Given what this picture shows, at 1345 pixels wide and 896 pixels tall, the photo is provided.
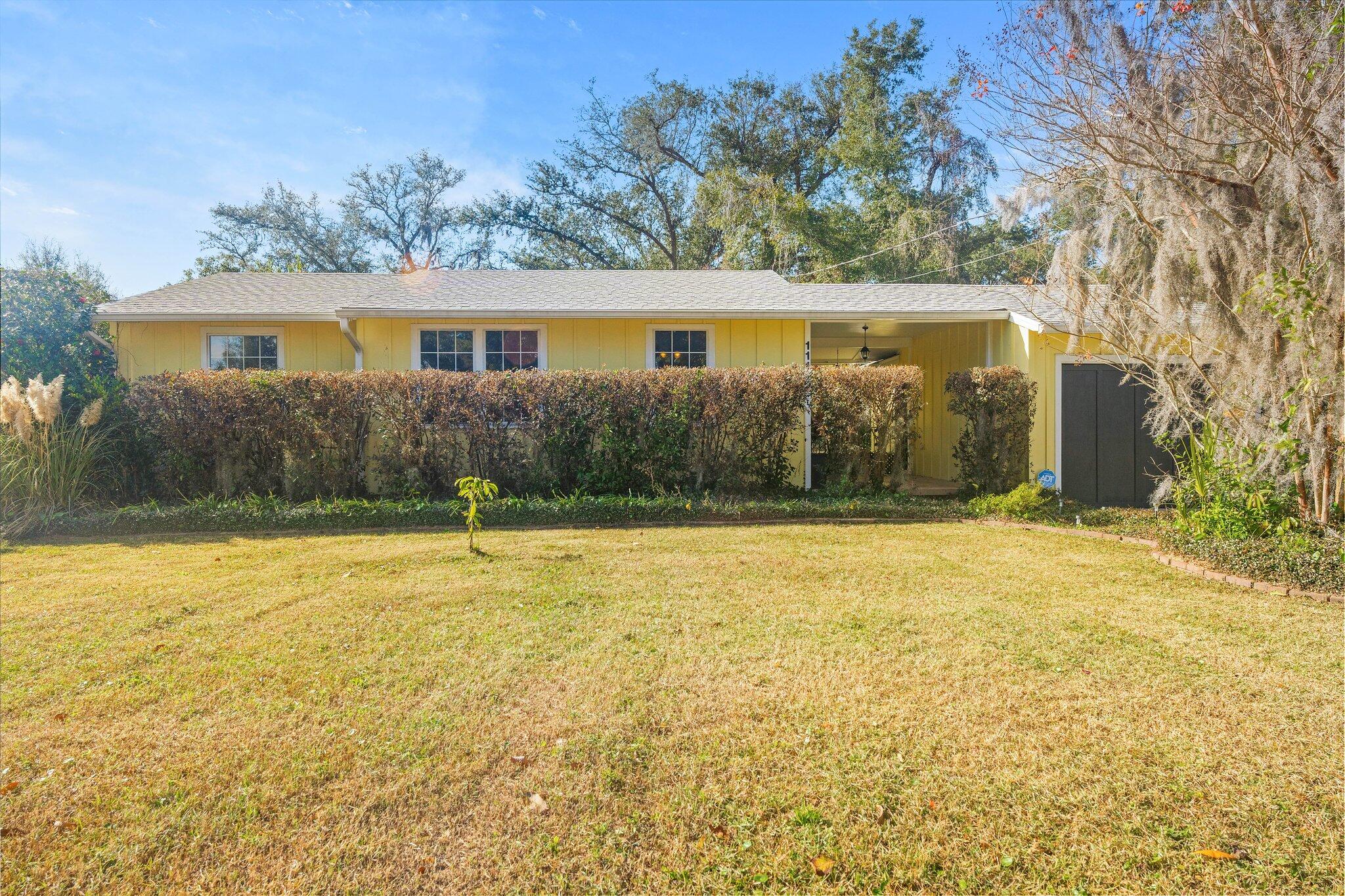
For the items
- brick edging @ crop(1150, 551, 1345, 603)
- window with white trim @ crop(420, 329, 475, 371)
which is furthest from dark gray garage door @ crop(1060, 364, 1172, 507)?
window with white trim @ crop(420, 329, 475, 371)

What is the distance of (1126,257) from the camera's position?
6957 millimetres

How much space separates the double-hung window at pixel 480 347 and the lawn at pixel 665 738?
592 centimetres

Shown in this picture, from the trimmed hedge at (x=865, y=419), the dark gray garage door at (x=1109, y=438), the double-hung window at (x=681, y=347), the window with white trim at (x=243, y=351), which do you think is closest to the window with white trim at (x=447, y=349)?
the window with white trim at (x=243, y=351)

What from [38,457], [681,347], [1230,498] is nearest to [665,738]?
[1230,498]

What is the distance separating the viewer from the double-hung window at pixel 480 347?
10.4 metres

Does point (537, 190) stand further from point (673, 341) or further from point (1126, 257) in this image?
point (1126, 257)

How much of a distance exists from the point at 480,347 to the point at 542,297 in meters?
1.33

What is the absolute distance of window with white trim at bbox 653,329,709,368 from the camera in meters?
10.6

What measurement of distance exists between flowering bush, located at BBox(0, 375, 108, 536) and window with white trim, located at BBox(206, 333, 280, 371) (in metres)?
2.64

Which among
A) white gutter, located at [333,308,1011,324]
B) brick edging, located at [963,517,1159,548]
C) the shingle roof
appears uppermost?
the shingle roof

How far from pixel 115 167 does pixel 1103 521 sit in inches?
412

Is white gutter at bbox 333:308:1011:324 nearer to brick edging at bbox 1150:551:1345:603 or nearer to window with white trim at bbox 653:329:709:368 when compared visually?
window with white trim at bbox 653:329:709:368

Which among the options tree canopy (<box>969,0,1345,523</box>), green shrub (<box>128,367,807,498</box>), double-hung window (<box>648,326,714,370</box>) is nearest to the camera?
tree canopy (<box>969,0,1345,523</box>)

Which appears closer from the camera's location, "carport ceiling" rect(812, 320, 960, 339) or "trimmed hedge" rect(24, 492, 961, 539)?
"trimmed hedge" rect(24, 492, 961, 539)
